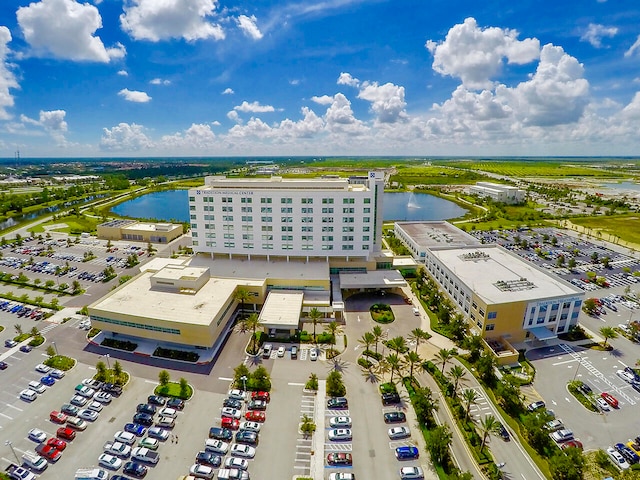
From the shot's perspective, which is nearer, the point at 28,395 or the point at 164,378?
the point at 28,395

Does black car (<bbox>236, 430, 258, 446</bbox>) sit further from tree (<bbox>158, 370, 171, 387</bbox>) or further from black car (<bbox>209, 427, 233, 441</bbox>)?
tree (<bbox>158, 370, 171, 387</bbox>)

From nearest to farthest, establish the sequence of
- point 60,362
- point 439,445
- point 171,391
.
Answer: point 439,445, point 171,391, point 60,362

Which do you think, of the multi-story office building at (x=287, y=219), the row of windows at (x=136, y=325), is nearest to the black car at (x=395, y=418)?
the row of windows at (x=136, y=325)

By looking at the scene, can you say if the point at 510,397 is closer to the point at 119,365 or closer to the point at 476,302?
the point at 476,302

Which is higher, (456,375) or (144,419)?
(456,375)

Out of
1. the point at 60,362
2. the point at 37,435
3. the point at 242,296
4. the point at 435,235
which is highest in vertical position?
the point at 242,296

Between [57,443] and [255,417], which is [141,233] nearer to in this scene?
[57,443]

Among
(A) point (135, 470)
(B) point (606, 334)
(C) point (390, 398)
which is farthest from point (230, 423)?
(B) point (606, 334)

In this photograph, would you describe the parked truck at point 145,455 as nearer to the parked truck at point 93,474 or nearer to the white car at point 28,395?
the parked truck at point 93,474

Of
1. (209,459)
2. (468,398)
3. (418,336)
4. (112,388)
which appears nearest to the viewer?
(209,459)
